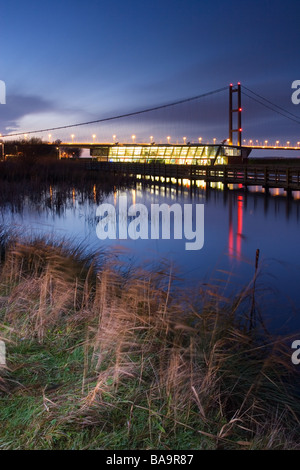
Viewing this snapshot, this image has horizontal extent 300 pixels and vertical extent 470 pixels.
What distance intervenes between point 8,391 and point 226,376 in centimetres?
164

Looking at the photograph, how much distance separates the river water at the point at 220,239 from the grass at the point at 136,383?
0.99 metres

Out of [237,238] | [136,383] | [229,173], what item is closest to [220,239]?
[237,238]

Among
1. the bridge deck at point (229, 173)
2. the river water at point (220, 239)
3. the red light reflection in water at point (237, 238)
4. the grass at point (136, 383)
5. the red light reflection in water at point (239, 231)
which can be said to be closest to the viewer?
the grass at point (136, 383)

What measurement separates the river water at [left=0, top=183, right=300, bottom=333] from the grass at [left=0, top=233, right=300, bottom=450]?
3.26 feet

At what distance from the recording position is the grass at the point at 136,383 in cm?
289

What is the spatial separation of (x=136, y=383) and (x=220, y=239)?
968 centimetres

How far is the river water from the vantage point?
7336 mm

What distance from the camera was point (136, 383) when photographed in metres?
3.48

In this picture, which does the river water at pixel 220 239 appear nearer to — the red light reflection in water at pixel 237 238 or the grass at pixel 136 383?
the red light reflection in water at pixel 237 238

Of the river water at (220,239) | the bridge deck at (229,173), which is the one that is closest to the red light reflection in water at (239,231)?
the river water at (220,239)

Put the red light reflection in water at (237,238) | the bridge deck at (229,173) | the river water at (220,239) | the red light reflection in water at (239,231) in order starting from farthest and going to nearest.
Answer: the bridge deck at (229,173) < the red light reflection in water at (239,231) < the red light reflection in water at (237,238) < the river water at (220,239)
